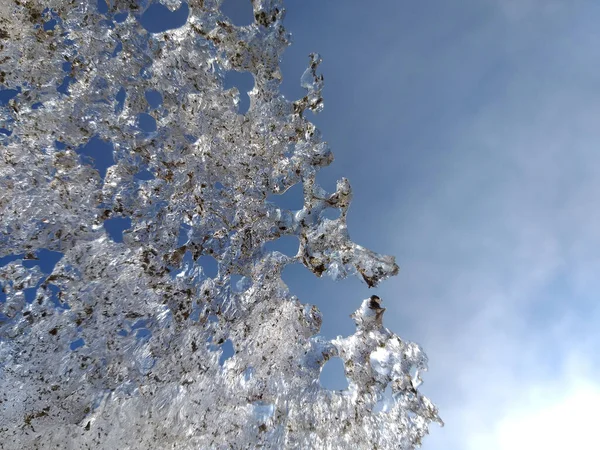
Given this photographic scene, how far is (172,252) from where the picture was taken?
18.1 feet

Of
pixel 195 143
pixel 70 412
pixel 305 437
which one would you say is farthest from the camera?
pixel 195 143

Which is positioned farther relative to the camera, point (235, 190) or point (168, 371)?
point (235, 190)

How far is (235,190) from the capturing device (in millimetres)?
5762

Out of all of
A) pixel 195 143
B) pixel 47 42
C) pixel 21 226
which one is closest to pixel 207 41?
pixel 195 143

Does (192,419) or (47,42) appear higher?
(47,42)

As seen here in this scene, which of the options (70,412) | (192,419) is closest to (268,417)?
(192,419)

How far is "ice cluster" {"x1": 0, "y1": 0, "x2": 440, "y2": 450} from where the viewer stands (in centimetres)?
496

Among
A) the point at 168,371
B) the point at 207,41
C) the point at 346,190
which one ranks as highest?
the point at 207,41

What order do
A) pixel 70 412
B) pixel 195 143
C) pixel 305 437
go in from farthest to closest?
pixel 195 143 < pixel 305 437 < pixel 70 412

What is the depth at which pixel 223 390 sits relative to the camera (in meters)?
5.43

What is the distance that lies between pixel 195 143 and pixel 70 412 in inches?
129

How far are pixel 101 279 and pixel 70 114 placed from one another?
6.11ft

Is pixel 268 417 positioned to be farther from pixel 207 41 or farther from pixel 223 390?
pixel 207 41

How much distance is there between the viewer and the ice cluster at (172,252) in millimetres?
4957
